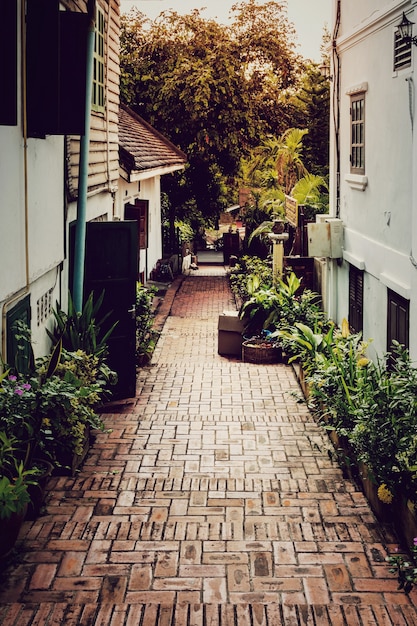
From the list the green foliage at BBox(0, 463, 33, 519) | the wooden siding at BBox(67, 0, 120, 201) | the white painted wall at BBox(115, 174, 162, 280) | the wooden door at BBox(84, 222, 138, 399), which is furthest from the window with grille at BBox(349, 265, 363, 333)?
the green foliage at BBox(0, 463, 33, 519)

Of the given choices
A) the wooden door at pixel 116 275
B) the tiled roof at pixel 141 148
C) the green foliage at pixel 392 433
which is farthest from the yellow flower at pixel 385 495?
the tiled roof at pixel 141 148

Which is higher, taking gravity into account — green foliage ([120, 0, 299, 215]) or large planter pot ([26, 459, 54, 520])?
green foliage ([120, 0, 299, 215])

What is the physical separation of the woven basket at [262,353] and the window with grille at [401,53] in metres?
5.14

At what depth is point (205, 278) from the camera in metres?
25.2

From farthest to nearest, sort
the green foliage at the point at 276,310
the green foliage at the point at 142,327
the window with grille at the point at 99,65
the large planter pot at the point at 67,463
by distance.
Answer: the green foliage at the point at 276,310
the green foliage at the point at 142,327
the window with grille at the point at 99,65
the large planter pot at the point at 67,463

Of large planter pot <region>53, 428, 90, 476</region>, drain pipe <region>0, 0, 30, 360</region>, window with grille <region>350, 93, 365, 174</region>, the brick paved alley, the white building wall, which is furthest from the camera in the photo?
window with grille <region>350, 93, 365, 174</region>

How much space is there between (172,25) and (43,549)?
23852mm

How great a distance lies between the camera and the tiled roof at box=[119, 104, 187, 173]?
14070mm

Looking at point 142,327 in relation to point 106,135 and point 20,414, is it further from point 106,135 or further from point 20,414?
point 20,414

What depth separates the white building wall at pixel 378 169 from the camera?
842cm

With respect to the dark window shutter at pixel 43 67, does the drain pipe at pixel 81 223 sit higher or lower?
lower

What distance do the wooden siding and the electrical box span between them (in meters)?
3.37

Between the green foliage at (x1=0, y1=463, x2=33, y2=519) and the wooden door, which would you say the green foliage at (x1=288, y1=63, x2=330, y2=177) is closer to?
the wooden door

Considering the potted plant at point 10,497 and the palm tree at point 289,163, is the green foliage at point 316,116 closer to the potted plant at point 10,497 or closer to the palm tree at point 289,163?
the palm tree at point 289,163
